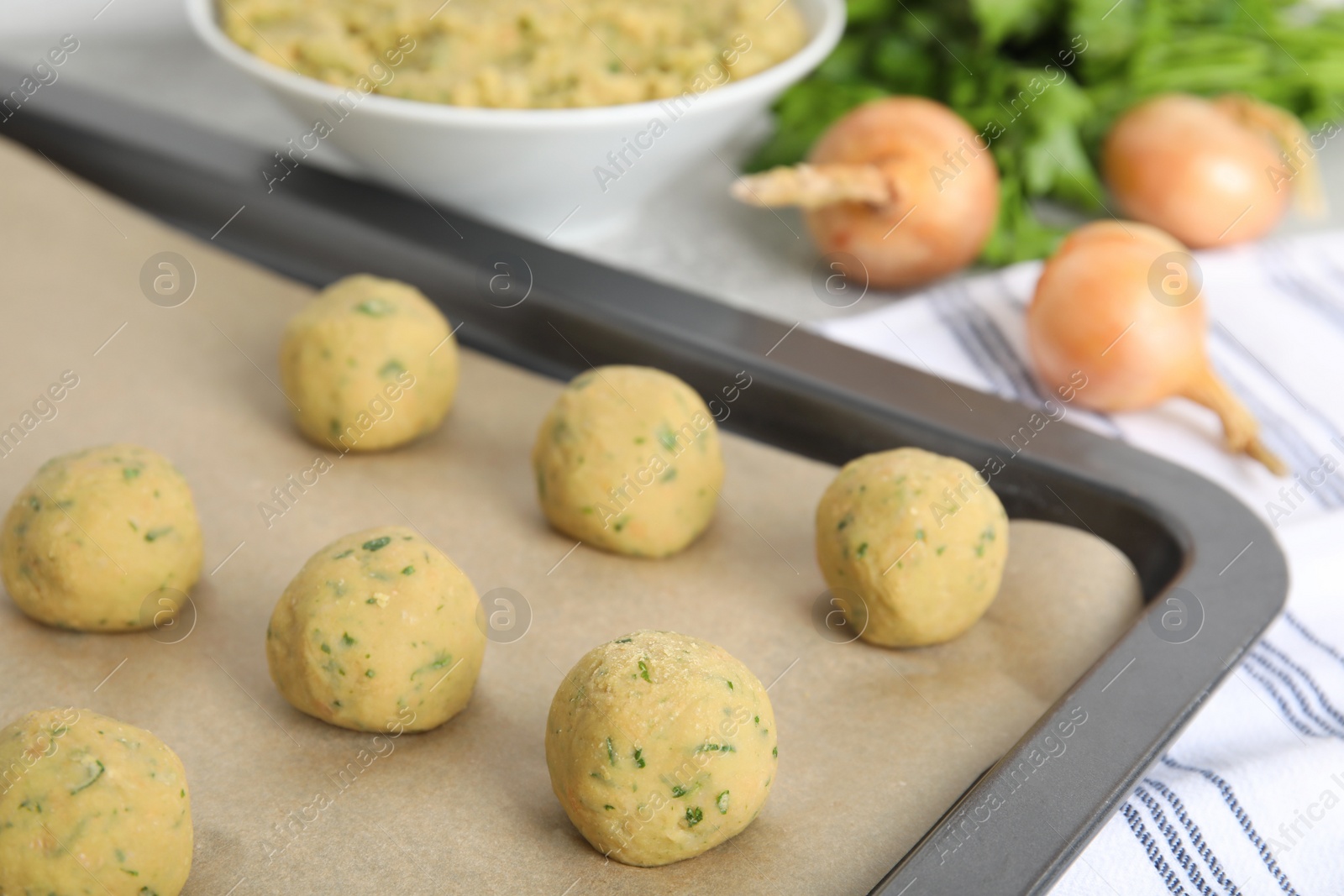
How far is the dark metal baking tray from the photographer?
0.88 m

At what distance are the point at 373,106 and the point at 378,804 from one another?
37.8 inches

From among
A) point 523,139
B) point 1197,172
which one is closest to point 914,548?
point 523,139

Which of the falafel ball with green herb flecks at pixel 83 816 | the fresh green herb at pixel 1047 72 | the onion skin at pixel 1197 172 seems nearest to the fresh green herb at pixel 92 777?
the falafel ball with green herb flecks at pixel 83 816

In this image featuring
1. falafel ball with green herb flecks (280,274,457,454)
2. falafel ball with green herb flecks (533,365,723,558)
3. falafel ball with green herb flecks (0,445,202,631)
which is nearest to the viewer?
falafel ball with green herb flecks (0,445,202,631)

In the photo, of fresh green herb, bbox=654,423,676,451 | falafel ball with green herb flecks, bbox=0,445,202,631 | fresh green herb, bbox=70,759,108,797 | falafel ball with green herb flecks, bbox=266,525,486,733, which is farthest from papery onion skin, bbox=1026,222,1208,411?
fresh green herb, bbox=70,759,108,797

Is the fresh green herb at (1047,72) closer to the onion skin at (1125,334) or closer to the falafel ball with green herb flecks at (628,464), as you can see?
the onion skin at (1125,334)

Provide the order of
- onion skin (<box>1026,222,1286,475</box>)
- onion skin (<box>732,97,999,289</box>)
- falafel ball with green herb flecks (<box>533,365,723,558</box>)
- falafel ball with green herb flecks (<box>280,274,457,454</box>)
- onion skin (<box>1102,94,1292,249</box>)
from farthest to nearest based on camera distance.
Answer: onion skin (<box>1102,94,1292,249</box>) → onion skin (<box>732,97,999,289</box>) → onion skin (<box>1026,222,1286,475</box>) → falafel ball with green herb flecks (<box>280,274,457,454</box>) → falafel ball with green herb flecks (<box>533,365,723,558</box>)

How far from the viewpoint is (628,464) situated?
122 centimetres

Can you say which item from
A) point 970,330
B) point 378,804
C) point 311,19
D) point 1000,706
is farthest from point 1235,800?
point 311,19

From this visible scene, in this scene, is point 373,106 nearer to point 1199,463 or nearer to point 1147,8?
point 1199,463

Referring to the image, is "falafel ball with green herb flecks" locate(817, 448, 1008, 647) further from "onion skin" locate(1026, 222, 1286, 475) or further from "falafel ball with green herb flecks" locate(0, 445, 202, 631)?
"falafel ball with green herb flecks" locate(0, 445, 202, 631)

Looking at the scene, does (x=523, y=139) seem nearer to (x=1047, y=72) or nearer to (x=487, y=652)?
(x=487, y=652)

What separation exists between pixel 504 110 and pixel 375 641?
0.83 meters

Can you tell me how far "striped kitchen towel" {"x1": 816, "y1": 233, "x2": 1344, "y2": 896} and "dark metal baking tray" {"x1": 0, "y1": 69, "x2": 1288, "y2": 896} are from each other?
0.10 metres
